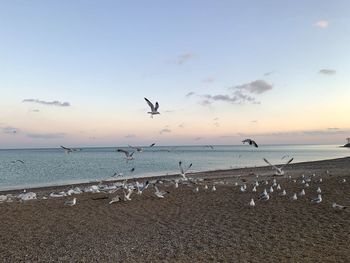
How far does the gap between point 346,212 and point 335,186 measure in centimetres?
774

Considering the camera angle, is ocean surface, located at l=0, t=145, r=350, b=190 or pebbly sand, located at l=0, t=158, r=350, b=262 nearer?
pebbly sand, located at l=0, t=158, r=350, b=262

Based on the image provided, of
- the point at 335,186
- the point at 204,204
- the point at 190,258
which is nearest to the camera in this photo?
the point at 190,258

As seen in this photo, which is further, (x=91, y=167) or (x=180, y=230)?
(x=91, y=167)

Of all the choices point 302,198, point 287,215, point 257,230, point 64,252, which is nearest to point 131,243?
point 64,252

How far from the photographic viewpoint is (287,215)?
14883mm

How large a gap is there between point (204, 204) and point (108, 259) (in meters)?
8.94

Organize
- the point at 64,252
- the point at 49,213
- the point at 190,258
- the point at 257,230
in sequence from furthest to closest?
the point at 49,213 < the point at 257,230 < the point at 64,252 < the point at 190,258

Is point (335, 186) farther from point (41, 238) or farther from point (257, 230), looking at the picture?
point (41, 238)

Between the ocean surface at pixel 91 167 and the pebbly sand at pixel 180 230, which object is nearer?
the pebbly sand at pixel 180 230

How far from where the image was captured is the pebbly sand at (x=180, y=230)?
408 inches

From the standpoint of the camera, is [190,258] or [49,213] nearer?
[190,258]

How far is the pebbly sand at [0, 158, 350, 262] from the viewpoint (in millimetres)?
10375

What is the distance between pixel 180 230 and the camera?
521 inches

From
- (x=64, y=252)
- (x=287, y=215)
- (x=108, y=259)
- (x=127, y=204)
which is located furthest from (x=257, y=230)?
(x=127, y=204)
